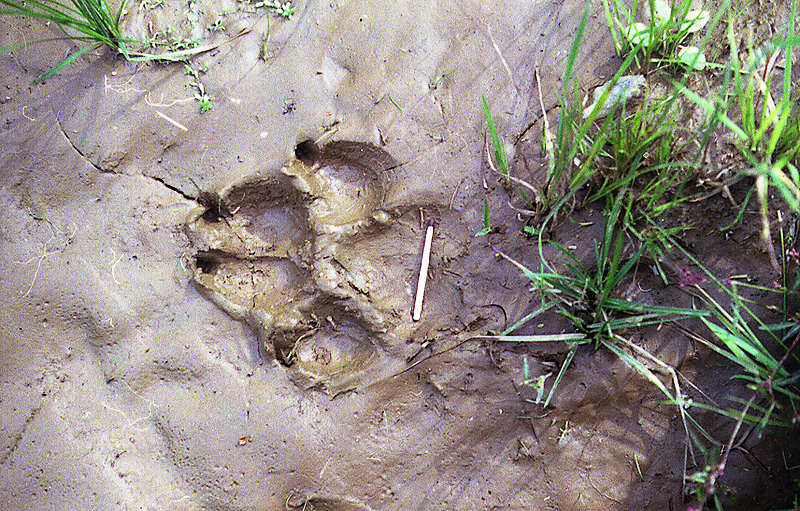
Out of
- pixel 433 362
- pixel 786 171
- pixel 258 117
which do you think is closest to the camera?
pixel 786 171

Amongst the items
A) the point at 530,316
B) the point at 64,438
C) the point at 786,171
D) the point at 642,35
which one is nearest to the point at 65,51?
the point at 64,438

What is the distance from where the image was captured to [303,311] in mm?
1981

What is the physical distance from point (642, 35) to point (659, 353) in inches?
46.1

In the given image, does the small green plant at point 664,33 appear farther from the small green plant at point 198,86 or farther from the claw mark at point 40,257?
the claw mark at point 40,257

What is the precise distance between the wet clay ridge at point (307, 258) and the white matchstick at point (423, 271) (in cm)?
9

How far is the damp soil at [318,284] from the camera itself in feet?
6.14

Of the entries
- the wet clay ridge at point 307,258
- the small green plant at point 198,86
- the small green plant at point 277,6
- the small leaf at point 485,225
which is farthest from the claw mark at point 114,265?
the small leaf at point 485,225

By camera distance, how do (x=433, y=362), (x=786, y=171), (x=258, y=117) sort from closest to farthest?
(x=786, y=171) → (x=433, y=362) → (x=258, y=117)

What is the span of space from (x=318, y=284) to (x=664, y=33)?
5.19 ft

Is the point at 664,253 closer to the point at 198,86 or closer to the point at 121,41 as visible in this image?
the point at 198,86

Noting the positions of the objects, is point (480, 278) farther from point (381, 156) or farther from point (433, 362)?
point (381, 156)

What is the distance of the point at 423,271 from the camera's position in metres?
1.97

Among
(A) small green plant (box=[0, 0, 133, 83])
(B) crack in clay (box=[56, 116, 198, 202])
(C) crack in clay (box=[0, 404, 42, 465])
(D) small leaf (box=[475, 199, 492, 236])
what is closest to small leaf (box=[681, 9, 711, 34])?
(D) small leaf (box=[475, 199, 492, 236])

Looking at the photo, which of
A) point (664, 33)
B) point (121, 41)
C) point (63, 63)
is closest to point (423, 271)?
point (664, 33)
